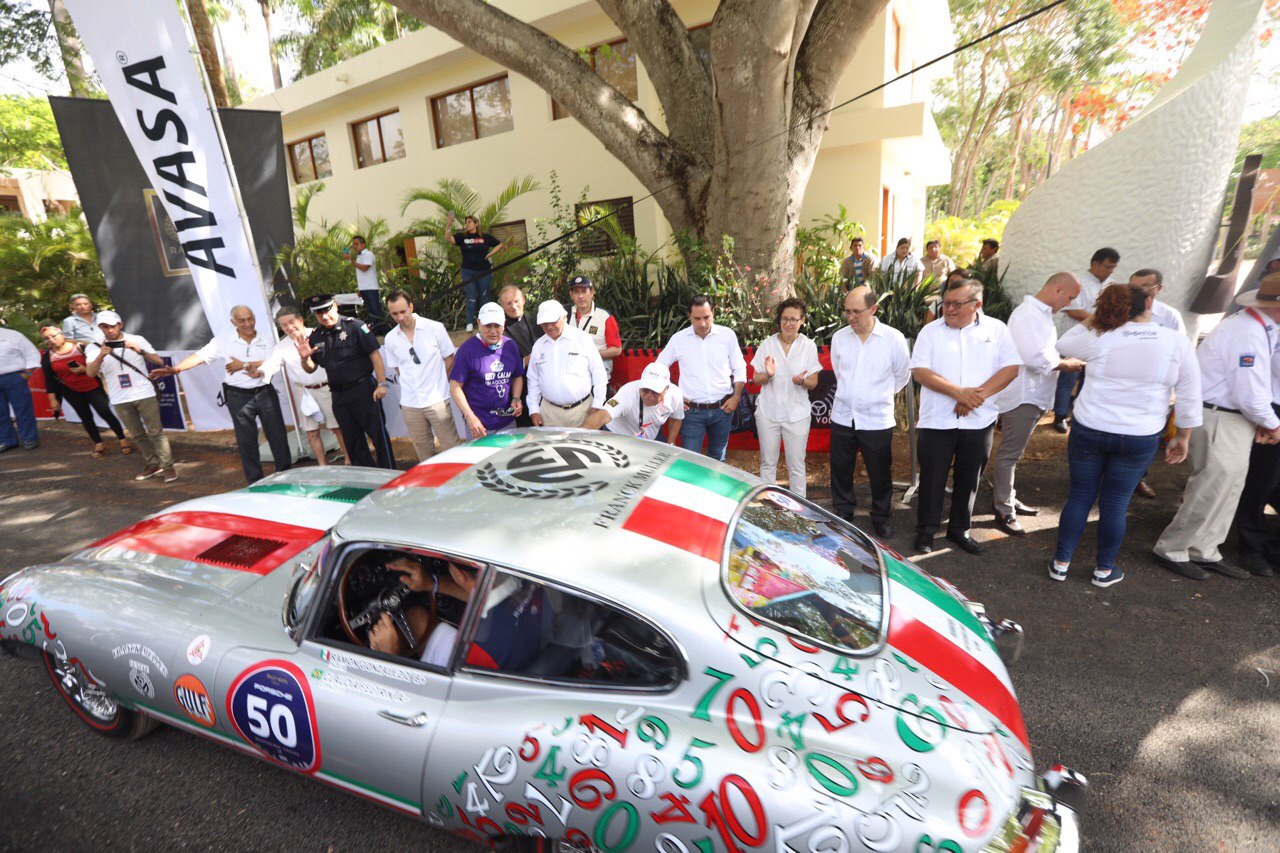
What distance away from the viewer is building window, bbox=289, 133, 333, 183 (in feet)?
60.8

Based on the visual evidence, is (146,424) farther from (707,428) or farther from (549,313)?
(707,428)

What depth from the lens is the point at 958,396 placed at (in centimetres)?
439

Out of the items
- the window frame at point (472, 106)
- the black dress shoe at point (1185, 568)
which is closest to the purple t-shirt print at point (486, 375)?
the black dress shoe at point (1185, 568)

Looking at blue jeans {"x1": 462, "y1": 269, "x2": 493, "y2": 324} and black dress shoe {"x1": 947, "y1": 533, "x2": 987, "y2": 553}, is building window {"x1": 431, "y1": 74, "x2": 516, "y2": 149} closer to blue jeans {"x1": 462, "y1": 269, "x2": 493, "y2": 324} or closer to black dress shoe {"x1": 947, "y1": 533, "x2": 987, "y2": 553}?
blue jeans {"x1": 462, "y1": 269, "x2": 493, "y2": 324}

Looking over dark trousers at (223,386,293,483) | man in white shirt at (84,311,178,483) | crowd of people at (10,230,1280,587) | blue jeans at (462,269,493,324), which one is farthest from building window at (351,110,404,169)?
dark trousers at (223,386,293,483)

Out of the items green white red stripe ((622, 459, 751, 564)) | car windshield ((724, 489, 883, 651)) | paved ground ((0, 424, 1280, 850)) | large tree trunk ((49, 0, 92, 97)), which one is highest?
large tree trunk ((49, 0, 92, 97))

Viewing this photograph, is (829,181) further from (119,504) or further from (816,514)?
(119,504)

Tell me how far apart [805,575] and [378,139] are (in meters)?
18.4

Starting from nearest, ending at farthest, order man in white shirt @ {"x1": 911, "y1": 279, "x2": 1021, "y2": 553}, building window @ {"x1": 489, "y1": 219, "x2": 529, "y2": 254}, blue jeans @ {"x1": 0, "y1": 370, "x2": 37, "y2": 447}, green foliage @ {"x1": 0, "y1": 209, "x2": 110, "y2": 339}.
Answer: man in white shirt @ {"x1": 911, "y1": 279, "x2": 1021, "y2": 553}
blue jeans @ {"x1": 0, "y1": 370, "x2": 37, "y2": 447}
green foliage @ {"x1": 0, "y1": 209, "x2": 110, "y2": 339}
building window @ {"x1": 489, "y1": 219, "x2": 529, "y2": 254}

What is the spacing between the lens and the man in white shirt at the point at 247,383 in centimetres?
600

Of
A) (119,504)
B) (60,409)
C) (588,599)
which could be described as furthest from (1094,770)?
(60,409)

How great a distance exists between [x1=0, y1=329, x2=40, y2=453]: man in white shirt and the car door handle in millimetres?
9597

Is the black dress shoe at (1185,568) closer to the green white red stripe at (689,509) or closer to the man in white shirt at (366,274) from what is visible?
the green white red stripe at (689,509)

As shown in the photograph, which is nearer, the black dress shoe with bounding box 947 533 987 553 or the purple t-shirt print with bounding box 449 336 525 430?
the black dress shoe with bounding box 947 533 987 553
